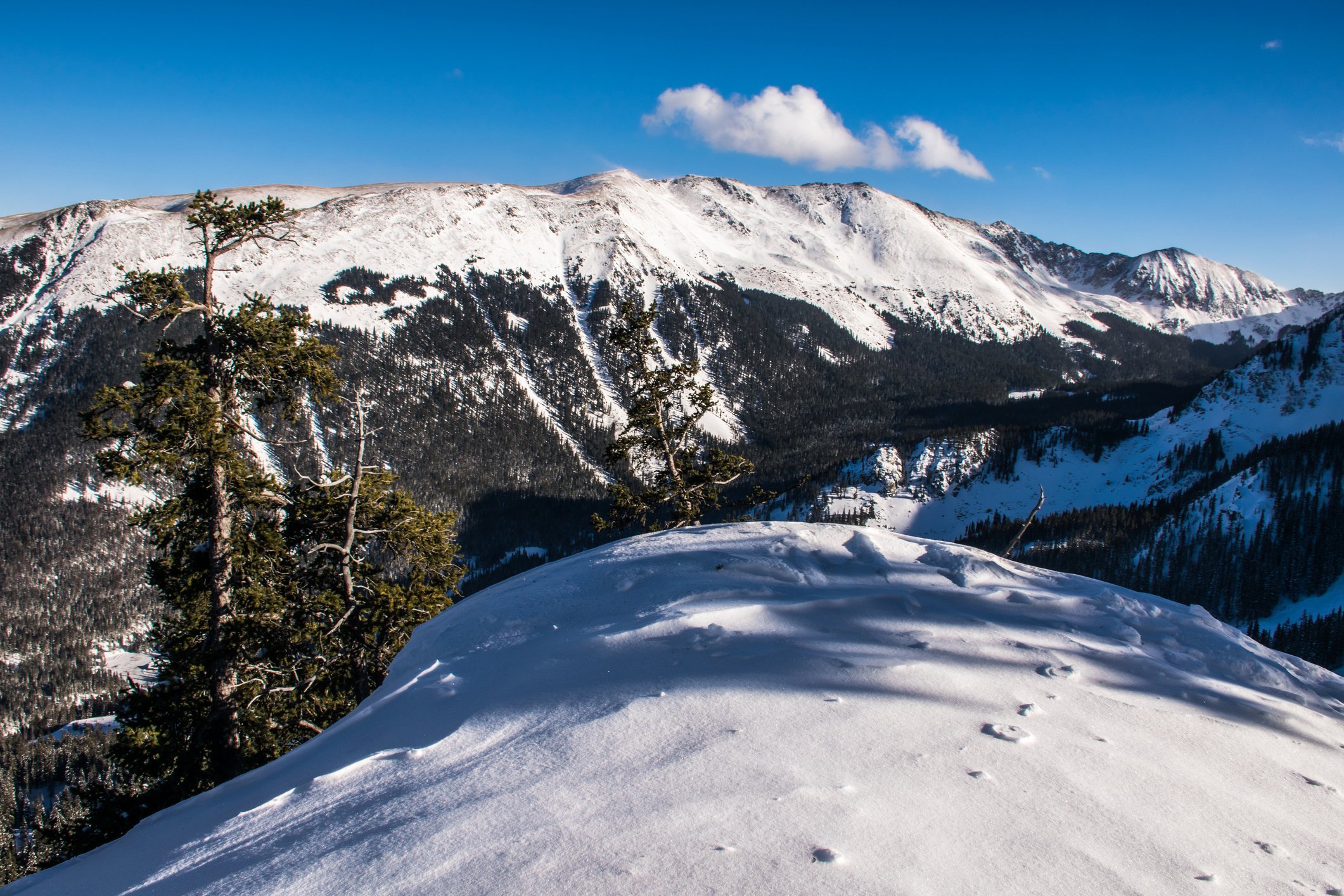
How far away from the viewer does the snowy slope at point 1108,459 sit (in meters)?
142

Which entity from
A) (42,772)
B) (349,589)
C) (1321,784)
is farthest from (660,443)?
(42,772)

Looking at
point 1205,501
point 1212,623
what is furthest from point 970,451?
point 1212,623

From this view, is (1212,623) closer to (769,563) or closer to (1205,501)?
(769,563)

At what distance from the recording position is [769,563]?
7934mm

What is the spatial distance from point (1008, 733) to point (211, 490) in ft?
35.0

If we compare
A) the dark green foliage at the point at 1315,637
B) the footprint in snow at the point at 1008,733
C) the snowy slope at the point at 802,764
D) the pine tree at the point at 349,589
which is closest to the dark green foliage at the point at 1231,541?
the dark green foliage at the point at 1315,637

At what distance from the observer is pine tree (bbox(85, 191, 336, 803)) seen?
9.02 m

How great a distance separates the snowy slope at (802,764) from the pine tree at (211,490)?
4589 mm

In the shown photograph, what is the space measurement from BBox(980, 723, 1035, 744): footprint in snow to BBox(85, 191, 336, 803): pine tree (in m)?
9.67

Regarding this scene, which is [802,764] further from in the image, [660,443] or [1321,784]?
[660,443]

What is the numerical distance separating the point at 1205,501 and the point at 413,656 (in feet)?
454

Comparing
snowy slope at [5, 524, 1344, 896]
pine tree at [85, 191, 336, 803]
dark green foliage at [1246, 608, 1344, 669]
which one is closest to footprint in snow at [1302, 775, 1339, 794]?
snowy slope at [5, 524, 1344, 896]

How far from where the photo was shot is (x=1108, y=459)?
15338cm

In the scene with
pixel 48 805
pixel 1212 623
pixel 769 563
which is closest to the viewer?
pixel 1212 623
